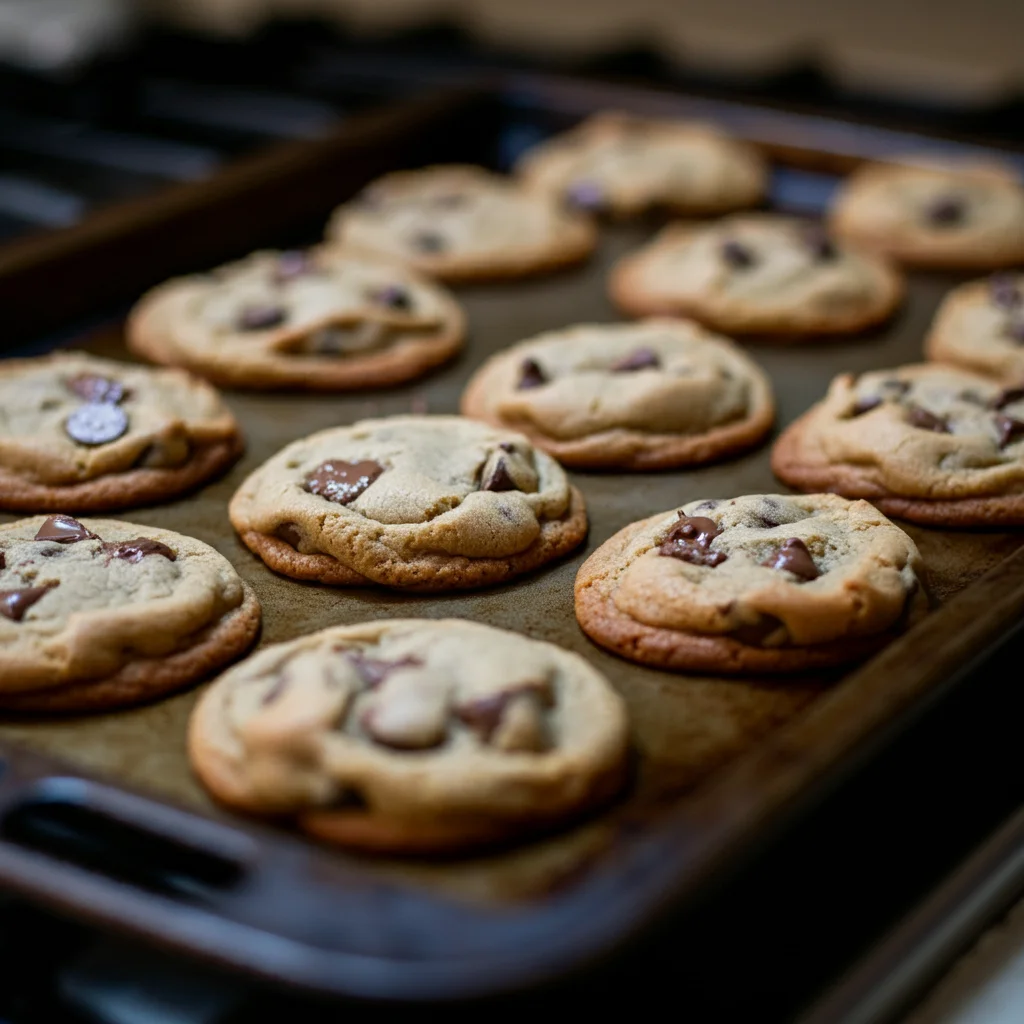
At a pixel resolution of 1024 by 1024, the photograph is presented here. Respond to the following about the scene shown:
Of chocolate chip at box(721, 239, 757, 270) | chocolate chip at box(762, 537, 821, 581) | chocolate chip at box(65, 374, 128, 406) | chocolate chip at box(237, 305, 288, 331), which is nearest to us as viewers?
chocolate chip at box(762, 537, 821, 581)

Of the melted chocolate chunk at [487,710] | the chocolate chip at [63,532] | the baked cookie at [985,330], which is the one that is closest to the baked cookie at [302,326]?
the chocolate chip at [63,532]

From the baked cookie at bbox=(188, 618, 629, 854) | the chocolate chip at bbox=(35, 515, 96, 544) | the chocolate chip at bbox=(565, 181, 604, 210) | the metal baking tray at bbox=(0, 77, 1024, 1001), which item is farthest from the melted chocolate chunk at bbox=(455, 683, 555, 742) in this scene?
the chocolate chip at bbox=(565, 181, 604, 210)

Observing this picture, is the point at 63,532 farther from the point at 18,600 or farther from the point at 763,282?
the point at 763,282

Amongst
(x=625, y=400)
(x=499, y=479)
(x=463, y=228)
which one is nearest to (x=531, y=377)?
(x=625, y=400)

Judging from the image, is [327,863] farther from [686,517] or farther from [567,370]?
[567,370]

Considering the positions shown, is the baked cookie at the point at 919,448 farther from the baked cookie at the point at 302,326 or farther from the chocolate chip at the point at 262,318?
the chocolate chip at the point at 262,318

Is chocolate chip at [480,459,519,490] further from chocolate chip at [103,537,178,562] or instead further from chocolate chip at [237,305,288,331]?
chocolate chip at [237,305,288,331]

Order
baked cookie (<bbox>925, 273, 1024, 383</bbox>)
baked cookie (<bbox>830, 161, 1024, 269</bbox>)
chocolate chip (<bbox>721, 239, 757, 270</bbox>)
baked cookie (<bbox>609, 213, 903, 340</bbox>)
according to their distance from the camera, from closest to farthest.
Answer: baked cookie (<bbox>925, 273, 1024, 383</bbox>) < baked cookie (<bbox>609, 213, 903, 340</bbox>) < chocolate chip (<bbox>721, 239, 757, 270</bbox>) < baked cookie (<bbox>830, 161, 1024, 269</bbox>)
